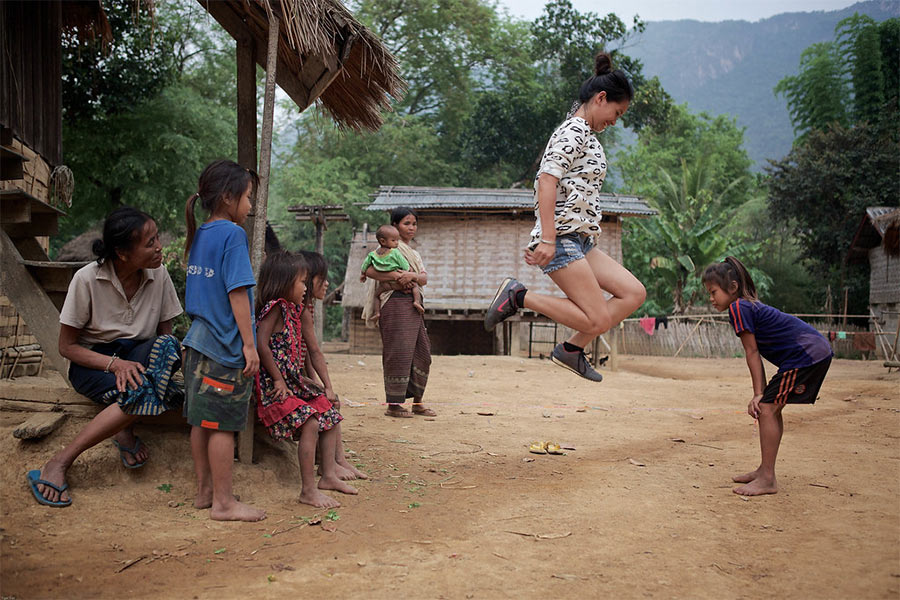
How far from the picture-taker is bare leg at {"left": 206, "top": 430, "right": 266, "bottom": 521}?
308 centimetres

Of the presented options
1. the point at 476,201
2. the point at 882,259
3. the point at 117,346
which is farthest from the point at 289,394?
the point at 882,259

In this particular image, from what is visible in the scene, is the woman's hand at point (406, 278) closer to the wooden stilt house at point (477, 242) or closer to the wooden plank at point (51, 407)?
the wooden plank at point (51, 407)

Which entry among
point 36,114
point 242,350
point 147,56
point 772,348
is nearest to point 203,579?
point 242,350

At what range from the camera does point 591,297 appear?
4047 mm

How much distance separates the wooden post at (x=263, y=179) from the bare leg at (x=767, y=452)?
2.58 meters

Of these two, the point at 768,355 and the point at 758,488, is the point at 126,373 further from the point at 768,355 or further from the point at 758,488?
the point at 768,355

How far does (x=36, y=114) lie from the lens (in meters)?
8.04

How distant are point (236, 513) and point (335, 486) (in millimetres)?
618

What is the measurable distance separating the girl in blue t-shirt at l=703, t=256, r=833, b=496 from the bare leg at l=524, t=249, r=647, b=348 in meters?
0.49

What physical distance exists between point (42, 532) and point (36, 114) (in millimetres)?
6831

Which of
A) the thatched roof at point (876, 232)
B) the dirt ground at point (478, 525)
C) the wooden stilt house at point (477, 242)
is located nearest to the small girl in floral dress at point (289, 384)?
the dirt ground at point (478, 525)

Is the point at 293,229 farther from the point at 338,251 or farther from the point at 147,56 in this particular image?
the point at 147,56

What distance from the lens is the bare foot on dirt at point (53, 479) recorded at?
3.06m

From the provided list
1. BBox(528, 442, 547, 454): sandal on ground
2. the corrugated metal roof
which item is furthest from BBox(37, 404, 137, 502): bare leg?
the corrugated metal roof
